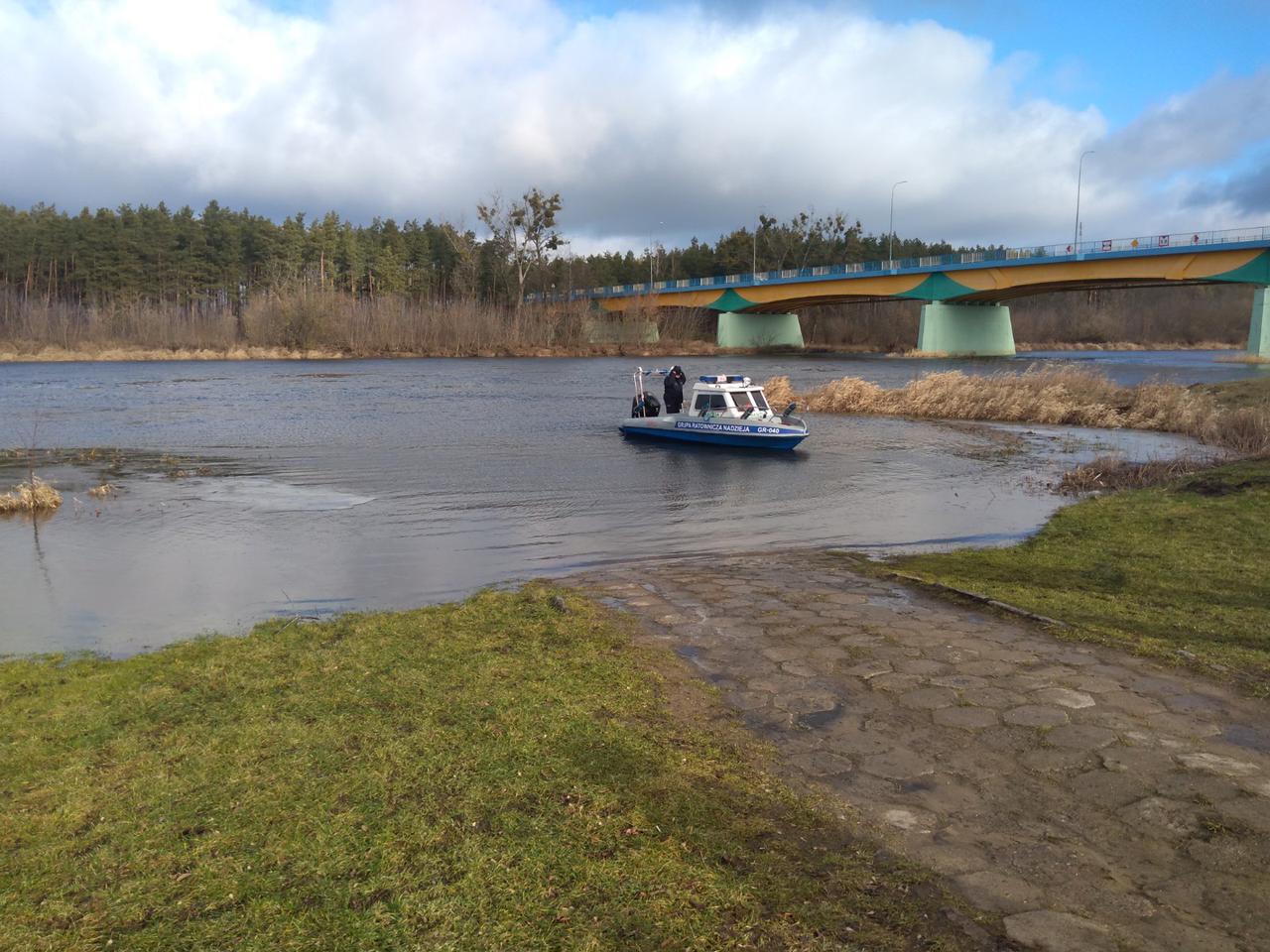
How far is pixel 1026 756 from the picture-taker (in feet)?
19.4

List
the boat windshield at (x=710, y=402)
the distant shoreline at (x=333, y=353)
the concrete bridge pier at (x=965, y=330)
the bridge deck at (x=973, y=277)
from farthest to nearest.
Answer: the concrete bridge pier at (x=965, y=330) → the distant shoreline at (x=333, y=353) → the bridge deck at (x=973, y=277) → the boat windshield at (x=710, y=402)

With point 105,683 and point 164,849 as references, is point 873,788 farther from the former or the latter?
point 105,683

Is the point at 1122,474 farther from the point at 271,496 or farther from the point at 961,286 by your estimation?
the point at 961,286

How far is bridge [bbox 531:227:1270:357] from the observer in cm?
6172

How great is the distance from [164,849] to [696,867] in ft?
8.49

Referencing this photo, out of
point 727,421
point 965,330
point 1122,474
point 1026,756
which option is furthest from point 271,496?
point 965,330

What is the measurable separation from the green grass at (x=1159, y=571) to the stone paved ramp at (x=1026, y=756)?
2.70 ft

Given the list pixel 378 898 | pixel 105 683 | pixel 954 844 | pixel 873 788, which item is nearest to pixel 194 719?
pixel 105 683

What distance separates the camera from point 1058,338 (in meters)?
118

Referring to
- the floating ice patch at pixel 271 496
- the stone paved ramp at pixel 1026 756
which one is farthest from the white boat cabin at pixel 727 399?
the stone paved ramp at pixel 1026 756

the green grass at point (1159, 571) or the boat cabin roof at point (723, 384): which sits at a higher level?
the boat cabin roof at point (723, 384)

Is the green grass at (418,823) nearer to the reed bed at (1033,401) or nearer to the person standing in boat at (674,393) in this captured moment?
the person standing in boat at (674,393)

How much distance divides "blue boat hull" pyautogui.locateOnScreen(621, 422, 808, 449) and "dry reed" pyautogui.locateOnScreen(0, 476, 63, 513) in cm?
1831

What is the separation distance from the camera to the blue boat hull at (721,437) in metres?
29.4
